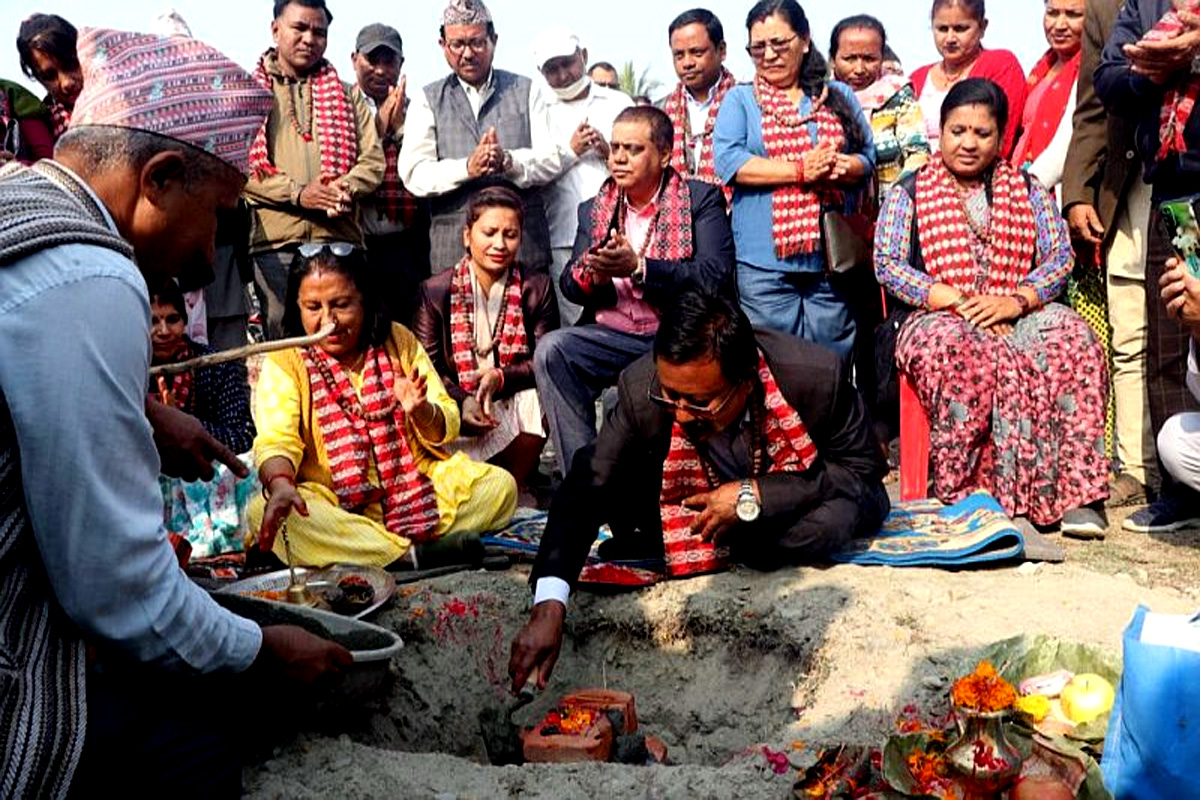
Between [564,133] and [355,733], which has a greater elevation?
[564,133]

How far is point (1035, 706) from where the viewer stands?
128 inches

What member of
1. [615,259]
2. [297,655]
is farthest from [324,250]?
[297,655]

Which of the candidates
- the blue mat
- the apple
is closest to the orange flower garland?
the apple

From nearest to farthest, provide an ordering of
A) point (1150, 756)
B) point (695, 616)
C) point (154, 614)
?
point (154, 614)
point (1150, 756)
point (695, 616)

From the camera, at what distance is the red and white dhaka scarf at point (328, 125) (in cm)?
652

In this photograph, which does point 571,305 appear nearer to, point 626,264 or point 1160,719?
point 626,264

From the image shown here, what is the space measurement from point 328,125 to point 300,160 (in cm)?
24

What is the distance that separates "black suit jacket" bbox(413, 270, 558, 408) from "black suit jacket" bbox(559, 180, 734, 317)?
0.70 ft

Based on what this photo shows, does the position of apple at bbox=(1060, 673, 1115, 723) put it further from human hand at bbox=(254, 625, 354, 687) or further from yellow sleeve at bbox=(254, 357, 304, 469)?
yellow sleeve at bbox=(254, 357, 304, 469)

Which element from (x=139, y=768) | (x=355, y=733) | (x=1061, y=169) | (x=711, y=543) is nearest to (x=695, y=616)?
(x=711, y=543)

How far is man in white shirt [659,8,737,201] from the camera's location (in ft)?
22.4

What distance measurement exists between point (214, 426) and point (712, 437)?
2.37 meters

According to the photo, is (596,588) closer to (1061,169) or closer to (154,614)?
(154,614)

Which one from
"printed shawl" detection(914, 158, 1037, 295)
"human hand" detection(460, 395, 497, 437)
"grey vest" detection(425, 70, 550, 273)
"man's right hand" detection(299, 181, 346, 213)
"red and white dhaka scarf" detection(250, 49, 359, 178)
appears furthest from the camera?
"grey vest" detection(425, 70, 550, 273)
